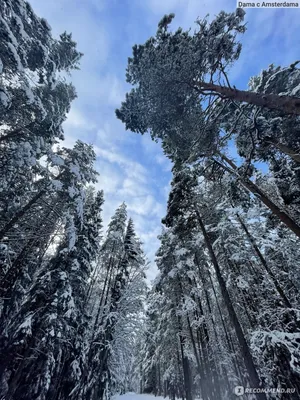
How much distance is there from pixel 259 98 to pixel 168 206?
6789mm

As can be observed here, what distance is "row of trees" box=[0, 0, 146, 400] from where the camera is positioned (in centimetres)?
737

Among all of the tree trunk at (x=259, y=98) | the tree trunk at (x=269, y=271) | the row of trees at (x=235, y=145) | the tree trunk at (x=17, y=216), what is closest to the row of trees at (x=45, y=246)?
the tree trunk at (x=17, y=216)

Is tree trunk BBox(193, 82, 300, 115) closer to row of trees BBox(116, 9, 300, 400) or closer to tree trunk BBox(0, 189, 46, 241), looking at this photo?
row of trees BBox(116, 9, 300, 400)

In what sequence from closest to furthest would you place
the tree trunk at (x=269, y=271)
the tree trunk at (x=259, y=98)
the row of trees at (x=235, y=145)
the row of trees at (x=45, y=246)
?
the tree trunk at (x=259, y=98) → the row of trees at (x=235, y=145) → the row of trees at (x=45, y=246) → the tree trunk at (x=269, y=271)

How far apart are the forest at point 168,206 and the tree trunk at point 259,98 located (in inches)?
1.5

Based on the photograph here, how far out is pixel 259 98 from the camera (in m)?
5.57

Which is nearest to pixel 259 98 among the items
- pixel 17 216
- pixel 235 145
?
pixel 235 145

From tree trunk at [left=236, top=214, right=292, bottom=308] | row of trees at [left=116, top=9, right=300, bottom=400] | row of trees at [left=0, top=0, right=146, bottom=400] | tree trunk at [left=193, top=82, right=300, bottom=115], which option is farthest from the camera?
tree trunk at [left=236, top=214, right=292, bottom=308]

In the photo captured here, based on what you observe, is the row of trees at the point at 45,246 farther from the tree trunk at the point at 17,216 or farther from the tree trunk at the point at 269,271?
the tree trunk at the point at 269,271

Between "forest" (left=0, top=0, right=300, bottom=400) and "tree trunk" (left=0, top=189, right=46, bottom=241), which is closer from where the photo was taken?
"forest" (left=0, top=0, right=300, bottom=400)

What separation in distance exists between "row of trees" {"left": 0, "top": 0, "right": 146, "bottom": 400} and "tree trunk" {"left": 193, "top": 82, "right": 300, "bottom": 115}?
663cm

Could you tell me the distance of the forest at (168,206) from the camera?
6.53 meters

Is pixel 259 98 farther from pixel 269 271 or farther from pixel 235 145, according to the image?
pixel 269 271

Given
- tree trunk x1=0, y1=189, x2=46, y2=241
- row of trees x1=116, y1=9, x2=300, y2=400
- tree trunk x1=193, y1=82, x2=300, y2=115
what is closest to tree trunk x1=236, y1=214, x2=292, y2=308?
row of trees x1=116, y1=9, x2=300, y2=400
